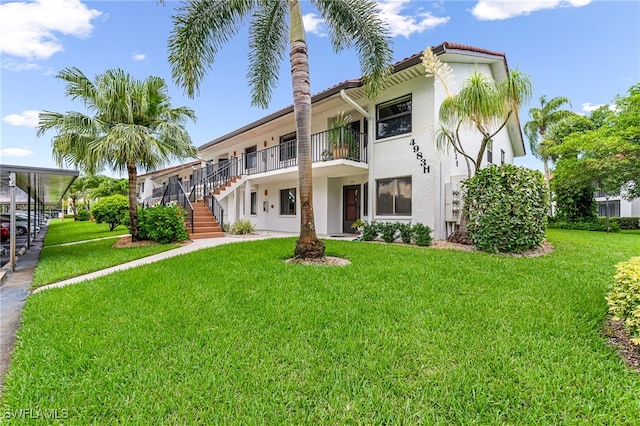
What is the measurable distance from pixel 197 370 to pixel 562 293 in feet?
17.8

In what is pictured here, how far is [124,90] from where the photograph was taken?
10664mm

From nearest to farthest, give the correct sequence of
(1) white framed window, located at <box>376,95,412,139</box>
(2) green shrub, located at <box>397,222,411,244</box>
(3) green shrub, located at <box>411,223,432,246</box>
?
(3) green shrub, located at <box>411,223,432,246</box>
(2) green shrub, located at <box>397,222,411,244</box>
(1) white framed window, located at <box>376,95,412,139</box>

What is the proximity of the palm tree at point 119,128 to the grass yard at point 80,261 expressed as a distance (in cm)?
197

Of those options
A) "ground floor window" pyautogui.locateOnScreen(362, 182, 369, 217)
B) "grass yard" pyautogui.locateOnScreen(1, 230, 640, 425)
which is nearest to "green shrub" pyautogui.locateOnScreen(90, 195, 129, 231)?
"ground floor window" pyautogui.locateOnScreen(362, 182, 369, 217)

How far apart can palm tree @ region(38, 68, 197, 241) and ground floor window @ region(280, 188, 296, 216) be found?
20.2 ft

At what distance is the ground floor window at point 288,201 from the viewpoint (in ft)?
54.0

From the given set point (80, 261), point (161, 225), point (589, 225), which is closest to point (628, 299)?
point (80, 261)

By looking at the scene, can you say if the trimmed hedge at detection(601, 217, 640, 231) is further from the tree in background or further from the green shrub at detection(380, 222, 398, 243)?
the green shrub at detection(380, 222, 398, 243)

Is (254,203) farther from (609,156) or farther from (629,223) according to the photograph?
(629,223)

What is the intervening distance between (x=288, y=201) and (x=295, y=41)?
10.3 meters

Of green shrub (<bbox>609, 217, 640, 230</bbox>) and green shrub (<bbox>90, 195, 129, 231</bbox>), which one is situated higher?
green shrub (<bbox>90, 195, 129, 231</bbox>)

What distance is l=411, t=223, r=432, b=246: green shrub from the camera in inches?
385

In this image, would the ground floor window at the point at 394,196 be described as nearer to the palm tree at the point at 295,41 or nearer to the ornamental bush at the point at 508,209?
the ornamental bush at the point at 508,209

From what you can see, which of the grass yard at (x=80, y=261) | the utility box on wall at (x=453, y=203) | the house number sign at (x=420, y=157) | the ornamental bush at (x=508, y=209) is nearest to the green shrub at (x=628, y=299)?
the ornamental bush at (x=508, y=209)
